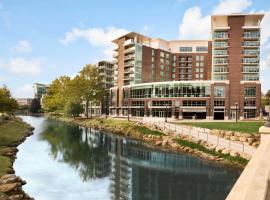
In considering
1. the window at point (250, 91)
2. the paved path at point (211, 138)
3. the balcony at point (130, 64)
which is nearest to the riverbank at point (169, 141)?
the paved path at point (211, 138)

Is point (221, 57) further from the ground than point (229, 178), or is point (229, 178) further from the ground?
point (221, 57)

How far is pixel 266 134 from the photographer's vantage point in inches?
703

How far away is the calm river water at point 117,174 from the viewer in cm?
2306

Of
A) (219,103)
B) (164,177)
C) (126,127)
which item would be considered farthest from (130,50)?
(164,177)

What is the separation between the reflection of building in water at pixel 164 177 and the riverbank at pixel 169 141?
248 centimetres

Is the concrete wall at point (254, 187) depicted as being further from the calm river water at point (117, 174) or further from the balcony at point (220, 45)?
the balcony at point (220, 45)

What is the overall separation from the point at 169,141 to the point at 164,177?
63.2ft

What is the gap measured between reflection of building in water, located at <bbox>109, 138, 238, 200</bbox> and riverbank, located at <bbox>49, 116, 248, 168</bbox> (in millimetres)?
2481

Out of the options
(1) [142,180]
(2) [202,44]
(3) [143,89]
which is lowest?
(1) [142,180]

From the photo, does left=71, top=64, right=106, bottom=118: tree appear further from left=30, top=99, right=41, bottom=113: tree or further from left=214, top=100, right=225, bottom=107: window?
left=30, top=99, right=41, bottom=113: tree

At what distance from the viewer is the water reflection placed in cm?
2342

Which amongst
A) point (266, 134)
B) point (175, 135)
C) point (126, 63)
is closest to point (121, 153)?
point (175, 135)

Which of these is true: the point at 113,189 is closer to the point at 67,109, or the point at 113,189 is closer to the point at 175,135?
the point at 175,135

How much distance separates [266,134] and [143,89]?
79.3 metres
